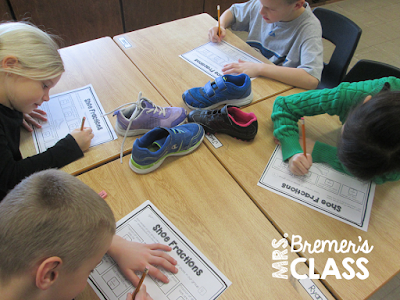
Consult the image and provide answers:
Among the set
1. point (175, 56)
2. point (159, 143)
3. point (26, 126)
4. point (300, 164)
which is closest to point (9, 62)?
point (26, 126)

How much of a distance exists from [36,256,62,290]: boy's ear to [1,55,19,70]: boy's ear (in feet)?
2.10

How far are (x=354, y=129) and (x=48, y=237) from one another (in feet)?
2.52

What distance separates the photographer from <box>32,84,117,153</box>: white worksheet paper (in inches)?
36.5

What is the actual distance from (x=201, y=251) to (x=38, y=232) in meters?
0.40

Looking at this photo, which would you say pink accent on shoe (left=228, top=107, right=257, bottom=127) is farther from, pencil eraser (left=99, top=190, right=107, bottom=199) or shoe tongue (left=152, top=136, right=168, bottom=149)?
pencil eraser (left=99, top=190, right=107, bottom=199)

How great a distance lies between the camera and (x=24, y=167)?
79 cm

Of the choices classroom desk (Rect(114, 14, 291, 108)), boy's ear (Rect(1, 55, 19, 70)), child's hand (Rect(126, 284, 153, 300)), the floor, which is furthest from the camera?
the floor

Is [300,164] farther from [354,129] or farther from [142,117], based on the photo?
[142,117]

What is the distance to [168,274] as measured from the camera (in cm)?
64

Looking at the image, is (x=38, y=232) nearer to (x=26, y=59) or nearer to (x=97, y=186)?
(x=97, y=186)

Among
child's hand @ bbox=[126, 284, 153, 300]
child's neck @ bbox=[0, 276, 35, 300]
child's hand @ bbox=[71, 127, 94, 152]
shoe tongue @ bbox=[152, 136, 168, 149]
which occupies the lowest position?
child's hand @ bbox=[126, 284, 153, 300]

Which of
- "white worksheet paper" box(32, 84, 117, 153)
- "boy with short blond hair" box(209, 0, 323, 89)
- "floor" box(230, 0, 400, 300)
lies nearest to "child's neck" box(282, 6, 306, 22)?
"boy with short blond hair" box(209, 0, 323, 89)

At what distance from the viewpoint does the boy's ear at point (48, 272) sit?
1.41ft

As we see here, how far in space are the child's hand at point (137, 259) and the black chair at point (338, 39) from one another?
4.21ft
